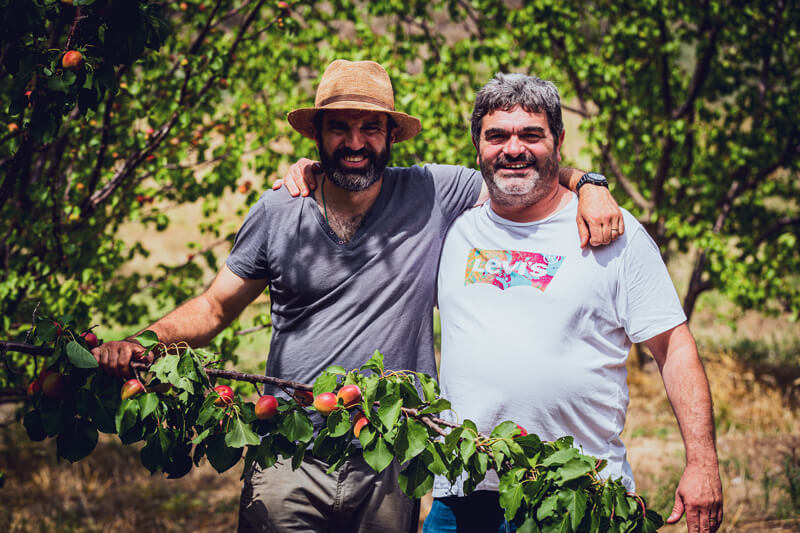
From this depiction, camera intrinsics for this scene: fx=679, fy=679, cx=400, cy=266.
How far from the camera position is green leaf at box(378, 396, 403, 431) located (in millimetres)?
1731

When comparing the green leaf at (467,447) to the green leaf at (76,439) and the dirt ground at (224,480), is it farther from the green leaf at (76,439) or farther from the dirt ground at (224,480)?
the dirt ground at (224,480)

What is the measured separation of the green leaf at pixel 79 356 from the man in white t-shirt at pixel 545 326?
1195 millimetres

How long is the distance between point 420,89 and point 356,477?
9.17 feet

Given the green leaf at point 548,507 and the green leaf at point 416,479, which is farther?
the green leaf at point 416,479

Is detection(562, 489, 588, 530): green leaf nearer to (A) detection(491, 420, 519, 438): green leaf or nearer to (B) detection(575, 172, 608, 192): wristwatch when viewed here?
(A) detection(491, 420, 519, 438): green leaf

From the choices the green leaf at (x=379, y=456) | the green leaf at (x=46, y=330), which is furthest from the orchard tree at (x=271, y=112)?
the green leaf at (x=379, y=456)

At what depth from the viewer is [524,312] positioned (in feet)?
7.65

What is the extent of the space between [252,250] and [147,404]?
3.02ft

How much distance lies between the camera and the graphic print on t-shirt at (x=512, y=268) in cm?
234

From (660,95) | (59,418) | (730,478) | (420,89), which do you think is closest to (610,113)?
(660,95)

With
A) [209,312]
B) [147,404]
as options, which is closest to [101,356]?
[147,404]

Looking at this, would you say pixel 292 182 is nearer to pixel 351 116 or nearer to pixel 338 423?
pixel 351 116

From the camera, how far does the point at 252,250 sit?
2.61 m

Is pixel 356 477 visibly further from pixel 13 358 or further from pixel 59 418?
pixel 13 358
